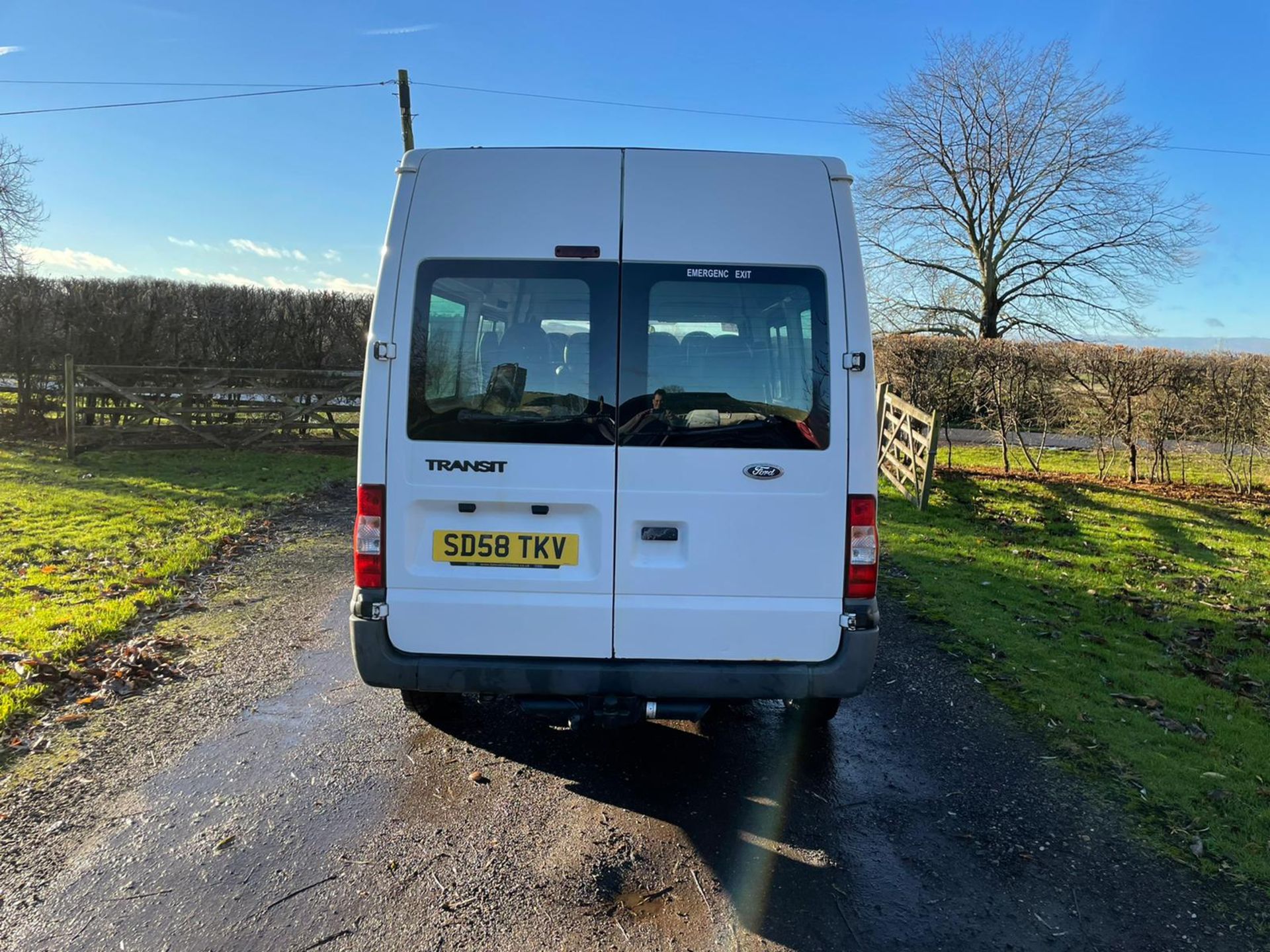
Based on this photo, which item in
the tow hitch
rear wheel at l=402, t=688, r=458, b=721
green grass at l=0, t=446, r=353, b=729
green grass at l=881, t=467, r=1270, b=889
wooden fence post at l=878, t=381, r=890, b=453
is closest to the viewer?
the tow hitch

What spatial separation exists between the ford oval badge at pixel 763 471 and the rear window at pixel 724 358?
0.27 ft

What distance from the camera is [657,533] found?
312 cm

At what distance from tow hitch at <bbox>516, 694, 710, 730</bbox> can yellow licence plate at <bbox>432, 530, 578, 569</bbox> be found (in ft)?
1.92

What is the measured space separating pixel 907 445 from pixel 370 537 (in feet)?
29.5

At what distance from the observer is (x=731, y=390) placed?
3117mm

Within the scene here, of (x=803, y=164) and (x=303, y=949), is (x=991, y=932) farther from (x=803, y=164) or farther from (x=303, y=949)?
(x=803, y=164)

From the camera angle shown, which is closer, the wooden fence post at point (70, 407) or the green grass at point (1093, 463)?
the green grass at point (1093, 463)

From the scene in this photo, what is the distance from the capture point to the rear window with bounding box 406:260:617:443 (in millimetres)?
3088

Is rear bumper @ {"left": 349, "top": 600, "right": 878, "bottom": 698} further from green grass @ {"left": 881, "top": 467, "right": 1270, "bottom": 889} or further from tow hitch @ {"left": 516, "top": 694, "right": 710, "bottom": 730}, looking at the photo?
green grass @ {"left": 881, "top": 467, "right": 1270, "bottom": 889}

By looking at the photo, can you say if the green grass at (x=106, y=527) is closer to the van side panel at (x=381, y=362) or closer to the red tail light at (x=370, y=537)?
the red tail light at (x=370, y=537)

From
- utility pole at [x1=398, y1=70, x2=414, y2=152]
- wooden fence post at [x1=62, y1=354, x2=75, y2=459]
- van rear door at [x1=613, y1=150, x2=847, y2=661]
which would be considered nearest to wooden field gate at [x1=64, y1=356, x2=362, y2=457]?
wooden fence post at [x1=62, y1=354, x2=75, y2=459]

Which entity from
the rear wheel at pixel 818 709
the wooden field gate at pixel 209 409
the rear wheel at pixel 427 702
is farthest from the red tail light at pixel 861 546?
the wooden field gate at pixel 209 409

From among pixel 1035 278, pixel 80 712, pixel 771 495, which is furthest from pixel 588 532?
pixel 1035 278

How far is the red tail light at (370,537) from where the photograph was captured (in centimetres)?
310
